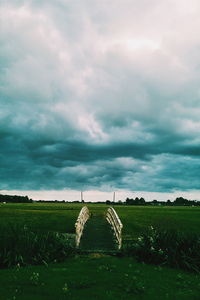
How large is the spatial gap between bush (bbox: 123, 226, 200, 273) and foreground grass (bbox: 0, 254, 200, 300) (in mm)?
1242

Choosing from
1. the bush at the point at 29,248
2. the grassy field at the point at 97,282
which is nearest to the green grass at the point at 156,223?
the grassy field at the point at 97,282

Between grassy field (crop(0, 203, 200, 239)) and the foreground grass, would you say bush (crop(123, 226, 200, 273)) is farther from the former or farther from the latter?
grassy field (crop(0, 203, 200, 239))

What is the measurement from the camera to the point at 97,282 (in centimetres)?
1258

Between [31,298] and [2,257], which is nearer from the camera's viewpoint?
[31,298]

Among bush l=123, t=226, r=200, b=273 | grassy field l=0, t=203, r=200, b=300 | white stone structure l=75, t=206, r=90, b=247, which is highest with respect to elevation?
white stone structure l=75, t=206, r=90, b=247

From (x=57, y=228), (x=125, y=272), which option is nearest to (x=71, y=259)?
(x=125, y=272)

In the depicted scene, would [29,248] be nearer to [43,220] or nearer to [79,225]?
[79,225]

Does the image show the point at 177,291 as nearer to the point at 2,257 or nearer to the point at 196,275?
the point at 196,275

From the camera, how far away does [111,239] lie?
1014 inches

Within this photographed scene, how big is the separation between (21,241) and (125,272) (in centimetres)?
554

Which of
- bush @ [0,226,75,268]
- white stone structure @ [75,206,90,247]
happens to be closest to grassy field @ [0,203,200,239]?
bush @ [0,226,75,268]

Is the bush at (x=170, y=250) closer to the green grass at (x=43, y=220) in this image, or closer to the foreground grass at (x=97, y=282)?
the foreground grass at (x=97, y=282)

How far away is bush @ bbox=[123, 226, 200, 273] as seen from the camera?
1764 centimetres

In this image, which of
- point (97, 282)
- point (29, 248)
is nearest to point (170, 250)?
point (97, 282)
